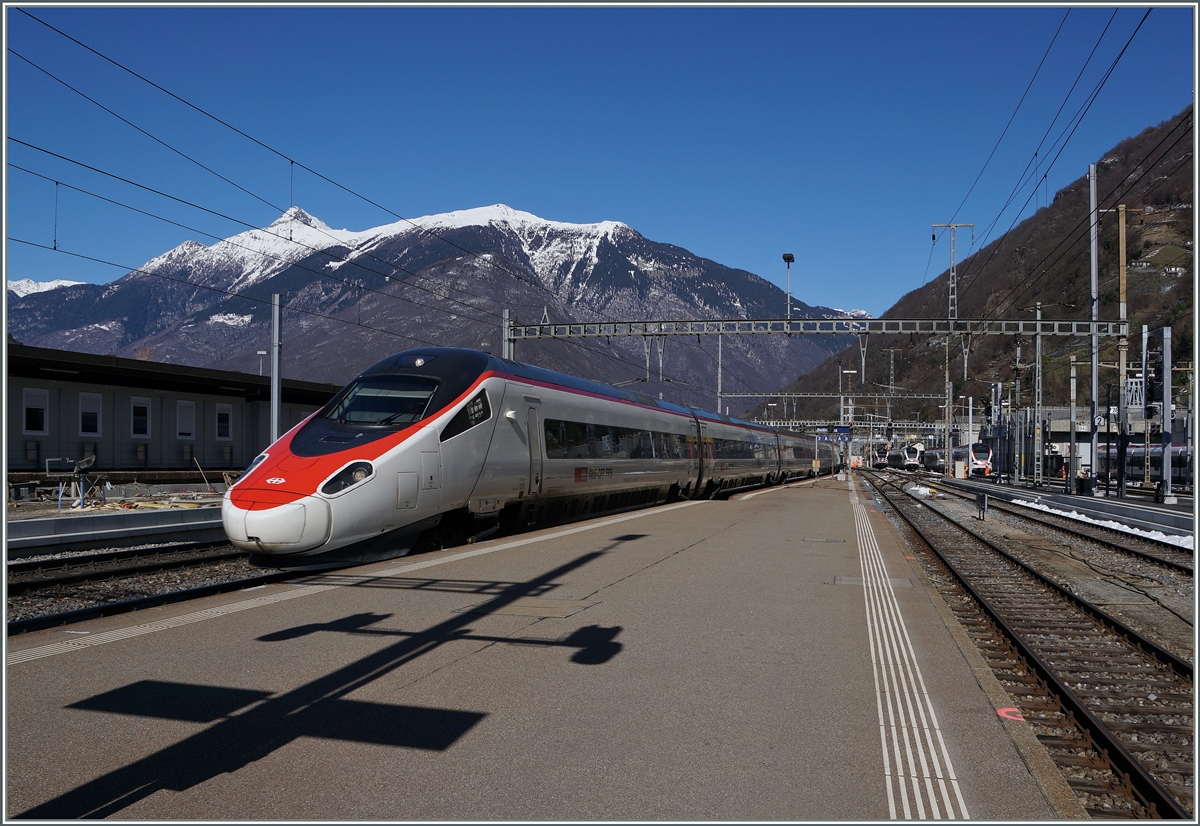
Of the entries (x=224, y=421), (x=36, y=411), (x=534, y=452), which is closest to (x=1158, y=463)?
(x=534, y=452)

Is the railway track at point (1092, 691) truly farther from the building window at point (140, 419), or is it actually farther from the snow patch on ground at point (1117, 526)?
the building window at point (140, 419)

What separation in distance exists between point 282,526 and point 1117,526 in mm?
21516

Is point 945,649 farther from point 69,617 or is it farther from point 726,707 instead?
point 69,617

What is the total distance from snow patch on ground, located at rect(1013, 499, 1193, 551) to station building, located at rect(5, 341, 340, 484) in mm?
26001

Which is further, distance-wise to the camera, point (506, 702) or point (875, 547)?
point (875, 547)

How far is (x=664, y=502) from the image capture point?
96.5 ft

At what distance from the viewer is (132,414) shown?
31.0m

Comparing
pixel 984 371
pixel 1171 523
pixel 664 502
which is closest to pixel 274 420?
pixel 664 502

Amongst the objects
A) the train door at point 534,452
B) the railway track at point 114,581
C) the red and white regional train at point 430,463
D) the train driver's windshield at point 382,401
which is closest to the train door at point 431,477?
the red and white regional train at point 430,463

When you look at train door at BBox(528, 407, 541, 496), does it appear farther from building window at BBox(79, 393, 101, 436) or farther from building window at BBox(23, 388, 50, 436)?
building window at BBox(79, 393, 101, 436)

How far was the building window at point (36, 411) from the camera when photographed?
28.0 m

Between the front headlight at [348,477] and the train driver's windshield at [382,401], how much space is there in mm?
1357

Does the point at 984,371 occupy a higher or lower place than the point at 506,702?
higher

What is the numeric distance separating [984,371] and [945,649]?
12166 centimetres
